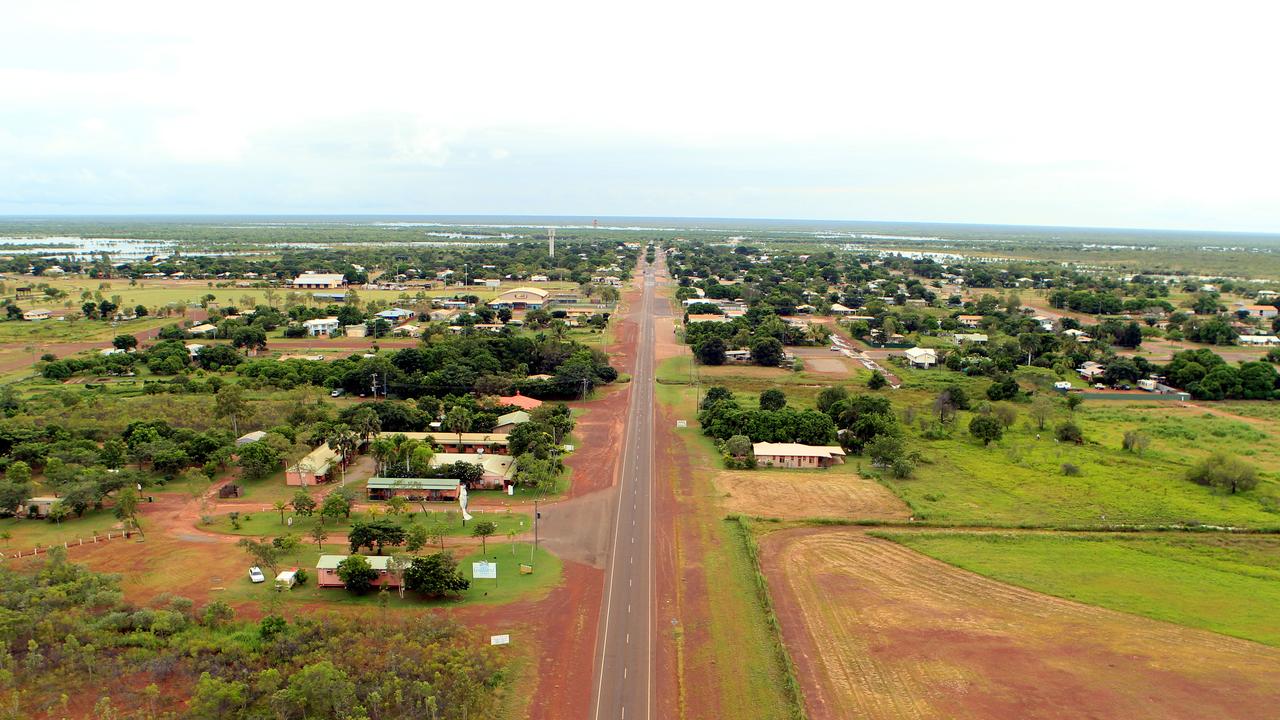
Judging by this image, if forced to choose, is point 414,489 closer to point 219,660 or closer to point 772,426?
point 219,660

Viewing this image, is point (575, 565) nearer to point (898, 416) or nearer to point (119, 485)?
point (119, 485)

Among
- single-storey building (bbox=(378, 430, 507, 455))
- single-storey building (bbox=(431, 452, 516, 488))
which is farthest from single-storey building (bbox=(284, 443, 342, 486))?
single-storey building (bbox=(431, 452, 516, 488))

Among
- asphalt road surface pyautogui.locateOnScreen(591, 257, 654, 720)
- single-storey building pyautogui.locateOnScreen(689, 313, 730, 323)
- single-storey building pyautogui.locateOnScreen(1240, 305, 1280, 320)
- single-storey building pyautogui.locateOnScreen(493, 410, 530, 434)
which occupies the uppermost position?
single-storey building pyautogui.locateOnScreen(1240, 305, 1280, 320)

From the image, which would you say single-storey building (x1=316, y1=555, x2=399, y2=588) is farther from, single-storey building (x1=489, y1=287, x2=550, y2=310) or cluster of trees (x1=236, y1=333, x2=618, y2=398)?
single-storey building (x1=489, y1=287, x2=550, y2=310)

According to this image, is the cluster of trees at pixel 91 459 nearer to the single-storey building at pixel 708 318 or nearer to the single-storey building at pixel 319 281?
the single-storey building at pixel 708 318

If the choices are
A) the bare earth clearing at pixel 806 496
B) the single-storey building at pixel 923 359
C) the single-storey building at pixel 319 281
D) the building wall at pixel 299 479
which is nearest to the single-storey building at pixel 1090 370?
the single-storey building at pixel 923 359

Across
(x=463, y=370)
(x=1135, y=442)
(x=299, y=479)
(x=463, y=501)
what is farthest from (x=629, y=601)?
(x=1135, y=442)
